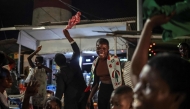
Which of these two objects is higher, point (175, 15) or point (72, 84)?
point (175, 15)

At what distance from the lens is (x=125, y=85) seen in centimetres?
358

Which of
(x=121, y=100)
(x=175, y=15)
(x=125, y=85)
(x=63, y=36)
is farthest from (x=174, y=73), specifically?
(x=63, y=36)

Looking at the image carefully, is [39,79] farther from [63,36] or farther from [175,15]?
[175,15]

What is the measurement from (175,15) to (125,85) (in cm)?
194

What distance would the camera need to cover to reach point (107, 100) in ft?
15.3

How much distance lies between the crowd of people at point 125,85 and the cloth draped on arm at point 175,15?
39 millimetres

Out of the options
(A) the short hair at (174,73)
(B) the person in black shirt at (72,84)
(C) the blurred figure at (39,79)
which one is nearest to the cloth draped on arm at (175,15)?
(A) the short hair at (174,73)

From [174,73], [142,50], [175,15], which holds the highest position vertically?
[175,15]

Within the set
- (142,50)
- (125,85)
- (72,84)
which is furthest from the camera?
(72,84)

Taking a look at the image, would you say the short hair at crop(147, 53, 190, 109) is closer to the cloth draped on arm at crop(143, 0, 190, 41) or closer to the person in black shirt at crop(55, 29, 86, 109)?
the cloth draped on arm at crop(143, 0, 190, 41)

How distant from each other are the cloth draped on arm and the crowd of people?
39 millimetres

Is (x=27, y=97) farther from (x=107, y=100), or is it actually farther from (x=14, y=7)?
(x=14, y=7)

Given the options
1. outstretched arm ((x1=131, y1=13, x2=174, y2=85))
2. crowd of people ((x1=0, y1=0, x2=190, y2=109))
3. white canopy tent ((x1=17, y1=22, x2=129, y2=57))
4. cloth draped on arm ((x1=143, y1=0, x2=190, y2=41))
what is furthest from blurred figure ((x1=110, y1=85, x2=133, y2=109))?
white canopy tent ((x1=17, y1=22, x2=129, y2=57))

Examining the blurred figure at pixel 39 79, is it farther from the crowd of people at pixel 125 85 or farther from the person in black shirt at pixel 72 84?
the person in black shirt at pixel 72 84
